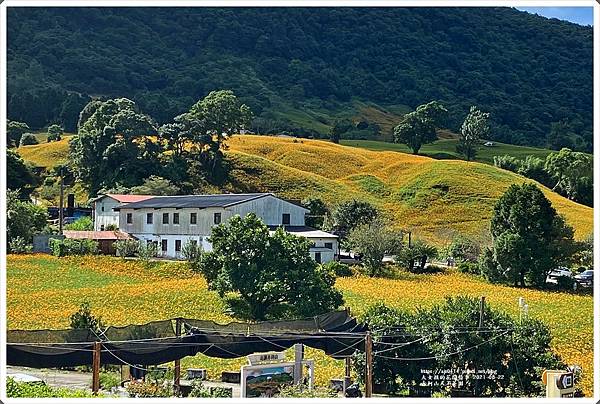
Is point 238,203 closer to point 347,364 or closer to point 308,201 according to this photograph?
point 308,201

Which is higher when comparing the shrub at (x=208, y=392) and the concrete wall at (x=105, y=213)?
the concrete wall at (x=105, y=213)

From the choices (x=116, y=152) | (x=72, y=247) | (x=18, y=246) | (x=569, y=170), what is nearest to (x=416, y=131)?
(x=569, y=170)

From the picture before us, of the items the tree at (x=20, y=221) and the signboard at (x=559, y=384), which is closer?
the signboard at (x=559, y=384)

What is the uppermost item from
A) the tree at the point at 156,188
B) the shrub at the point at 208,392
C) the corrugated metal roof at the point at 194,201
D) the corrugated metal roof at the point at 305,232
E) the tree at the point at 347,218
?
the tree at the point at 156,188

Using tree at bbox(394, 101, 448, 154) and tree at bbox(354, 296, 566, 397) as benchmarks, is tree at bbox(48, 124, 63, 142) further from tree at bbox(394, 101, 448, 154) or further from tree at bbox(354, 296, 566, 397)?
tree at bbox(354, 296, 566, 397)

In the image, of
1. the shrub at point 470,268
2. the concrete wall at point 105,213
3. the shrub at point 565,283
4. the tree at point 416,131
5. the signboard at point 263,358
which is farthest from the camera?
the tree at point 416,131

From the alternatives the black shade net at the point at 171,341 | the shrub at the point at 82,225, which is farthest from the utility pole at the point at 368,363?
the shrub at the point at 82,225

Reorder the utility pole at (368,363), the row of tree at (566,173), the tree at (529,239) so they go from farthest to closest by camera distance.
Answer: the row of tree at (566,173), the tree at (529,239), the utility pole at (368,363)

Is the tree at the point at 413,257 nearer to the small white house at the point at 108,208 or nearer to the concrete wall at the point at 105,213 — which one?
the small white house at the point at 108,208
